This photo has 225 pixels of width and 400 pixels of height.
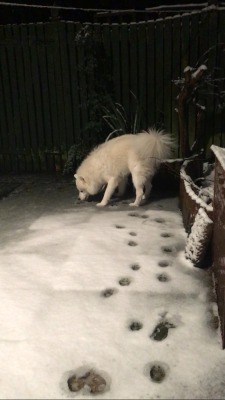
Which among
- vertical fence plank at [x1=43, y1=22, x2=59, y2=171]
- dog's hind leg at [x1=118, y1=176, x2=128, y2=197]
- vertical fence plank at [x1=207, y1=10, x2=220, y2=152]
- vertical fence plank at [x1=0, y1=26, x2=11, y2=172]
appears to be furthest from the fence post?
vertical fence plank at [x1=0, y1=26, x2=11, y2=172]

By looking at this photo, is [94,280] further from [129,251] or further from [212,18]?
[212,18]

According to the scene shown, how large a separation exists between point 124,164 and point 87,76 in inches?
86.9

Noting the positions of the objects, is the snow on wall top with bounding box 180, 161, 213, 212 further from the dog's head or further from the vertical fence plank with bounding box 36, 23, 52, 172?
the vertical fence plank with bounding box 36, 23, 52, 172

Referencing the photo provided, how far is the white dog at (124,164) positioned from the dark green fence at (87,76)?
1.23 meters

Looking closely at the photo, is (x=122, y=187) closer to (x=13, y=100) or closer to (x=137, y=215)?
(x=137, y=215)

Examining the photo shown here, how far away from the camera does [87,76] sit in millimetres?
6824

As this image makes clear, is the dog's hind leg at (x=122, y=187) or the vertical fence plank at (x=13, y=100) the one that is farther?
the vertical fence plank at (x=13, y=100)

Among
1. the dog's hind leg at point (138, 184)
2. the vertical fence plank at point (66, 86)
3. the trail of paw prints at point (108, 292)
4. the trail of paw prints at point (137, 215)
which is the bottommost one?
the trail of paw prints at point (137, 215)

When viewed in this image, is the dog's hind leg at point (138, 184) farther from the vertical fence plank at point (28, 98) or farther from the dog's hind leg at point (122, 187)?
the vertical fence plank at point (28, 98)

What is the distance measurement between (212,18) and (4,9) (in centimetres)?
638

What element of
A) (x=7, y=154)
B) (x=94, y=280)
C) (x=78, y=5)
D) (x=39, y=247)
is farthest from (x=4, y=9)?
(x=94, y=280)

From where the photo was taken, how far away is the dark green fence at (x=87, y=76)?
6180mm

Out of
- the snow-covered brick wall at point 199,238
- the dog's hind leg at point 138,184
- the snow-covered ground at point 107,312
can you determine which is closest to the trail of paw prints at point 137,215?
the snow-covered ground at point 107,312

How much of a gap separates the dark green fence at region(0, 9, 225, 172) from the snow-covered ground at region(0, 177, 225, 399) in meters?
2.66
